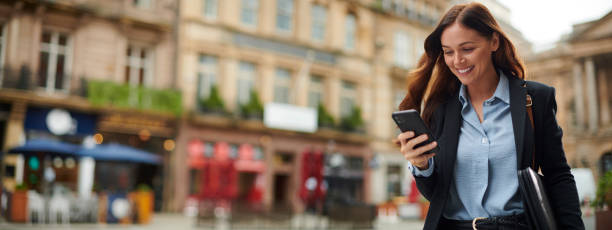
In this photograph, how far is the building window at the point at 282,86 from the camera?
30.4 m

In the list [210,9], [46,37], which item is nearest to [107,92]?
[46,37]

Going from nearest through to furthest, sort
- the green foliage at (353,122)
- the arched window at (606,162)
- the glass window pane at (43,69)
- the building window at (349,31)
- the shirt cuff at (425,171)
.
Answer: the shirt cuff at (425,171) → the arched window at (606,162) → the glass window pane at (43,69) → the green foliage at (353,122) → the building window at (349,31)

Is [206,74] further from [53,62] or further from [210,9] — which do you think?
[53,62]

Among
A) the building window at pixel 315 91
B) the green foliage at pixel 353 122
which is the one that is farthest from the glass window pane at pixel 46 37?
the green foliage at pixel 353 122

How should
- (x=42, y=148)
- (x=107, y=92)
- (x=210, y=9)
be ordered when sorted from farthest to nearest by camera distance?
(x=210, y=9) → (x=107, y=92) → (x=42, y=148)

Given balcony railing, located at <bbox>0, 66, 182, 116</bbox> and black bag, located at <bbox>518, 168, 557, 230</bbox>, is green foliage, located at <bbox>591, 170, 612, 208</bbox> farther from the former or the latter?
balcony railing, located at <bbox>0, 66, 182, 116</bbox>

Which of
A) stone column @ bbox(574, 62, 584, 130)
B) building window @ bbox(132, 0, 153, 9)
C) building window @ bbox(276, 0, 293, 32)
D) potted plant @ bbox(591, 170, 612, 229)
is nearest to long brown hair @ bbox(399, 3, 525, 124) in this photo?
potted plant @ bbox(591, 170, 612, 229)

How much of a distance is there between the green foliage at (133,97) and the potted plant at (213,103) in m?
1.53

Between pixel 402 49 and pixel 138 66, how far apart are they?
733 inches

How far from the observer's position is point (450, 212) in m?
2.19

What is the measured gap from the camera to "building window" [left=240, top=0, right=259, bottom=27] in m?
29.3

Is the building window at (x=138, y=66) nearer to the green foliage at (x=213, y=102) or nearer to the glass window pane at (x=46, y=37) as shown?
the green foliage at (x=213, y=102)

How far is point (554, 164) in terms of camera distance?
2094mm

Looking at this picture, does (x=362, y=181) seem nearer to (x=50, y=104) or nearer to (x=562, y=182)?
(x=50, y=104)
